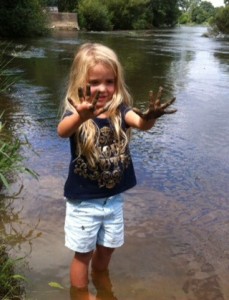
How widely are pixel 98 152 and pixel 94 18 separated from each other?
4122 cm

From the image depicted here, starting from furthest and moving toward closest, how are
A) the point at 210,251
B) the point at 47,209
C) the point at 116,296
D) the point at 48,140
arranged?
the point at 48,140, the point at 47,209, the point at 210,251, the point at 116,296

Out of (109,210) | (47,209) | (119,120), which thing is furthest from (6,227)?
(119,120)

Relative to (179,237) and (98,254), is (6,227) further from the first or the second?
(179,237)

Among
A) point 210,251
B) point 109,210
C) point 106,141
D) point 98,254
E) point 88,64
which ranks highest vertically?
point 88,64

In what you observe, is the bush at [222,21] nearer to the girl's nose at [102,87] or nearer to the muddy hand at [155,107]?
the girl's nose at [102,87]

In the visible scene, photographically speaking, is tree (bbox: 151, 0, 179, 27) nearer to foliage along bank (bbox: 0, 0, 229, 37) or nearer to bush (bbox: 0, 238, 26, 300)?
foliage along bank (bbox: 0, 0, 229, 37)

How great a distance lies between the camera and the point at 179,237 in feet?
11.6

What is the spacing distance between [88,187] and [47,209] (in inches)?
56.5

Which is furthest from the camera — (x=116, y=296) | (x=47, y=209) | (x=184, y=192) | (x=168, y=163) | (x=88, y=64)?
(x=168, y=163)

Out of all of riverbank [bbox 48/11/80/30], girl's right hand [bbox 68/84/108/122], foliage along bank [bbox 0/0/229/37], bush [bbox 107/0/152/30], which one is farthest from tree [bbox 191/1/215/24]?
girl's right hand [bbox 68/84/108/122]

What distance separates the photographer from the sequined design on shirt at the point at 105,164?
8.17 ft

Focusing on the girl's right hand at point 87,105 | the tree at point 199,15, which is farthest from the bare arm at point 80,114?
the tree at point 199,15

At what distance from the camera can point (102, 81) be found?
8.20 ft

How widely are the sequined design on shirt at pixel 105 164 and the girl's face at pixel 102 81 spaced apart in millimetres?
168
